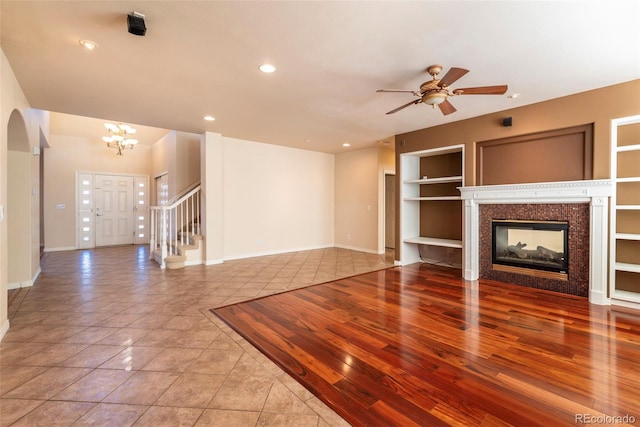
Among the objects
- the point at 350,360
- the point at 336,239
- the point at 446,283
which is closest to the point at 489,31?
the point at 350,360

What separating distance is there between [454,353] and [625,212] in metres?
3.12

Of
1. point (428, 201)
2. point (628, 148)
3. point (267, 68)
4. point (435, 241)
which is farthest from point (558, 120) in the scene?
point (267, 68)

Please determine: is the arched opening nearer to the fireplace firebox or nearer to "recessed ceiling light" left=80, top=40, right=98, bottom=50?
"recessed ceiling light" left=80, top=40, right=98, bottom=50

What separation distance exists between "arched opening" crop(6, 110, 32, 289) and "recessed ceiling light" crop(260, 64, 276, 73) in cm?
356

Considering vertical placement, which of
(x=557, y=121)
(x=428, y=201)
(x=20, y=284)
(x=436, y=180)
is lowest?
(x=20, y=284)

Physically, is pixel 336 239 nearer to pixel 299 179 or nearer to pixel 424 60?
pixel 299 179

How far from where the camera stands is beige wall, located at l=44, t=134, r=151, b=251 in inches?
287

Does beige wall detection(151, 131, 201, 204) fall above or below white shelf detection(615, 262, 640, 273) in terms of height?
above

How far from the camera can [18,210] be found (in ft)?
12.7

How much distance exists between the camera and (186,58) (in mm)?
2654

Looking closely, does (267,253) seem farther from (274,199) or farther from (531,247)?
(531,247)

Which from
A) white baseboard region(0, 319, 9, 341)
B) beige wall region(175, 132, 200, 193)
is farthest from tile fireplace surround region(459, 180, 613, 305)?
beige wall region(175, 132, 200, 193)

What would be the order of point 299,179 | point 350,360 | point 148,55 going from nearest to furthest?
point 350,360, point 148,55, point 299,179

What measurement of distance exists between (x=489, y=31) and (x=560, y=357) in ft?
8.79
